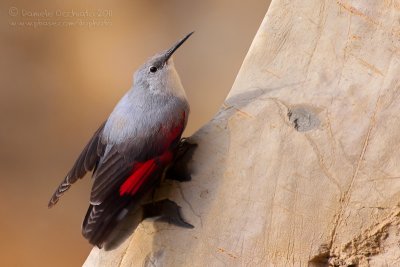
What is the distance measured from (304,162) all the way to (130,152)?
479mm

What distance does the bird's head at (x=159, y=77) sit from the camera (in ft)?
6.63

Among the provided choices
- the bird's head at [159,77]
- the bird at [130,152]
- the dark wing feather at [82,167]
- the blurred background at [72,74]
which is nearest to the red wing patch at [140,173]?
the bird at [130,152]

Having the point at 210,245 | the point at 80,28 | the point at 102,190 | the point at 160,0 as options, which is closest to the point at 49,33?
the point at 80,28

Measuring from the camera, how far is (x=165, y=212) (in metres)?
1.76

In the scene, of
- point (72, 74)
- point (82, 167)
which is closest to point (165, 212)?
point (82, 167)

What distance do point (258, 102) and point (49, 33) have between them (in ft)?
5.73

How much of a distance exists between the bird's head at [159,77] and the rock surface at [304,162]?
0.26 meters

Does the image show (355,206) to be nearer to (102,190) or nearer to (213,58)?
(102,190)

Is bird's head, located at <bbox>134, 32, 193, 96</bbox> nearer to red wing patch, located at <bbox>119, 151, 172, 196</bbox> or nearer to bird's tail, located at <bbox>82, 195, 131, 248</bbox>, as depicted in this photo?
red wing patch, located at <bbox>119, 151, 172, 196</bbox>

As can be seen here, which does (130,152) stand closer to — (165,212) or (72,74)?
(165,212)

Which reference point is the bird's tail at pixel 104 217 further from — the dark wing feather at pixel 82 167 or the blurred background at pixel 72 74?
the blurred background at pixel 72 74

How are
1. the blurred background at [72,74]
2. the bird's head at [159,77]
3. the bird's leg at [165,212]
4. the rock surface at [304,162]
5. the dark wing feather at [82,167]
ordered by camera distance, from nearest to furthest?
the rock surface at [304,162], the bird's leg at [165,212], the dark wing feather at [82,167], the bird's head at [159,77], the blurred background at [72,74]

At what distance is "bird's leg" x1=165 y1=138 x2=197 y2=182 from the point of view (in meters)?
1.78

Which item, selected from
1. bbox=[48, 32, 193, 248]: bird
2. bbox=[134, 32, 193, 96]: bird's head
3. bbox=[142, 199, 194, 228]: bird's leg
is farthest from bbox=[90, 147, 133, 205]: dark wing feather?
bbox=[134, 32, 193, 96]: bird's head
